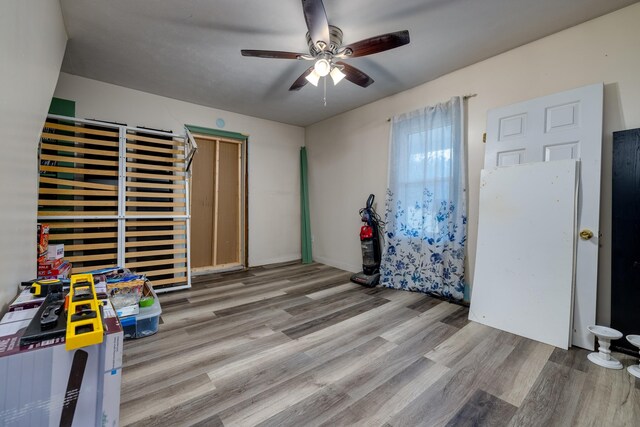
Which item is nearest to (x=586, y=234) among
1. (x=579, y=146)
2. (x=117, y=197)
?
(x=579, y=146)

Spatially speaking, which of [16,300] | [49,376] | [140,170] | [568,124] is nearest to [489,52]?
[568,124]

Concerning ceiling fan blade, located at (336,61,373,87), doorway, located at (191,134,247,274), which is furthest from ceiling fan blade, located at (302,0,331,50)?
doorway, located at (191,134,247,274)

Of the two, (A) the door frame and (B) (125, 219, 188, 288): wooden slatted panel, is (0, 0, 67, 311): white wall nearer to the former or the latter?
(B) (125, 219, 188, 288): wooden slatted panel

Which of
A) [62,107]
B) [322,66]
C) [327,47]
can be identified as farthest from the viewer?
[62,107]

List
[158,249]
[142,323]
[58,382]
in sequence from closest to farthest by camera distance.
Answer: [58,382] < [142,323] < [158,249]

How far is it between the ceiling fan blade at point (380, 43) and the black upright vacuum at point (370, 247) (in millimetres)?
2193

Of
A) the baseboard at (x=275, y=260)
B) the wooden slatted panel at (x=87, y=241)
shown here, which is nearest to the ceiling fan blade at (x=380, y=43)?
the wooden slatted panel at (x=87, y=241)

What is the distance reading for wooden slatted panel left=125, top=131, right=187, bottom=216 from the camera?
322cm

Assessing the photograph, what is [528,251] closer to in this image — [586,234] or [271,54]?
[586,234]

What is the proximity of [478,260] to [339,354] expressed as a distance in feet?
5.53

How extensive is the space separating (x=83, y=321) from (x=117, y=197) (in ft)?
9.55

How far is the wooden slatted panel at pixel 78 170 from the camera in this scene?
273cm

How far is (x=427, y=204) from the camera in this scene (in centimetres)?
316

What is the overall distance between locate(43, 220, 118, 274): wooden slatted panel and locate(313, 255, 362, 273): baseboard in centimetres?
304
